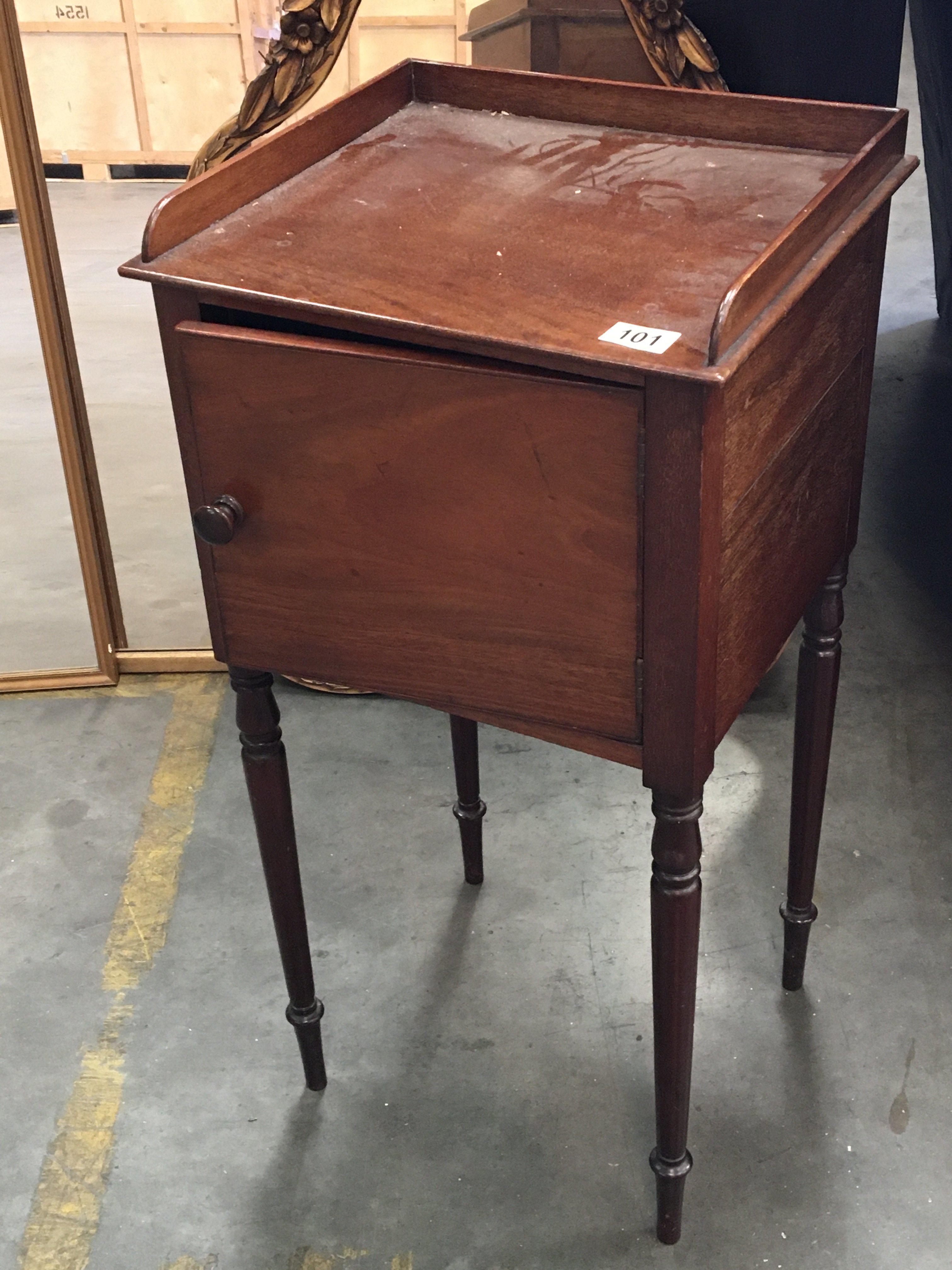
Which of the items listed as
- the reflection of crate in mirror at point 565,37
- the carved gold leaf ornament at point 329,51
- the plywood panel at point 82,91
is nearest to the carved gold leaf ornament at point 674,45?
the carved gold leaf ornament at point 329,51

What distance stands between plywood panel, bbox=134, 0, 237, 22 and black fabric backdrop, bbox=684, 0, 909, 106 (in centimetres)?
71

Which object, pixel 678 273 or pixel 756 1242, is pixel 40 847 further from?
pixel 678 273

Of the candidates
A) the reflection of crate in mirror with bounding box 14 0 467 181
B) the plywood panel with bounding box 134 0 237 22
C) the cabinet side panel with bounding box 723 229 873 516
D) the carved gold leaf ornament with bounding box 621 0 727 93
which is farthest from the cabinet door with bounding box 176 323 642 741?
the plywood panel with bounding box 134 0 237 22

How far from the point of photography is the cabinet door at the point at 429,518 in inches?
43.8

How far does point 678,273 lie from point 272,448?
39 cm

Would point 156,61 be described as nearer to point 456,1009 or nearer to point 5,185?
point 5,185

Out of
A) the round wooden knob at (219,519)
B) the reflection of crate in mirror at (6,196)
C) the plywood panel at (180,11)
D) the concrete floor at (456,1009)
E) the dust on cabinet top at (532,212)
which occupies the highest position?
the plywood panel at (180,11)

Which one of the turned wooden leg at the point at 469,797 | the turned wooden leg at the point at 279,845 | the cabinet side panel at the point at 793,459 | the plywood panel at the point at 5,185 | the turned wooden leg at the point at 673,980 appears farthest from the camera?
the plywood panel at the point at 5,185

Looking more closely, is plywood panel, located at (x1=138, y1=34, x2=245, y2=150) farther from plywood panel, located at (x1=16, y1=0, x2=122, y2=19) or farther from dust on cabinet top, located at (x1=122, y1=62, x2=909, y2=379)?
dust on cabinet top, located at (x1=122, y1=62, x2=909, y2=379)

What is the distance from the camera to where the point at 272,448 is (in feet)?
4.05

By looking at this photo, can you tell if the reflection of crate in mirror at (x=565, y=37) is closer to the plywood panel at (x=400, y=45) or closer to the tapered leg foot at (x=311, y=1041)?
the plywood panel at (x=400, y=45)

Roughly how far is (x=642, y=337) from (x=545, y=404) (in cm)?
9

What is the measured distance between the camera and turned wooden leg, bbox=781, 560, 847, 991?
1.59 m

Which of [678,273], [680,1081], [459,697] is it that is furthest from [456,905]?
[678,273]
